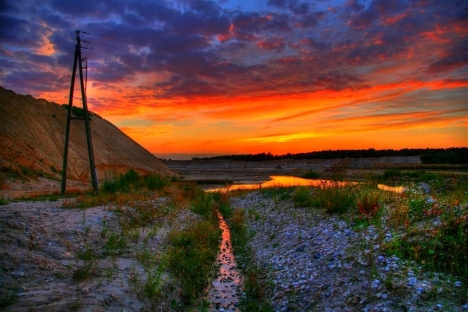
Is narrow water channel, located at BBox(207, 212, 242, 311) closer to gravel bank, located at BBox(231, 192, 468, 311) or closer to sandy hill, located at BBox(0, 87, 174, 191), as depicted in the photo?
gravel bank, located at BBox(231, 192, 468, 311)

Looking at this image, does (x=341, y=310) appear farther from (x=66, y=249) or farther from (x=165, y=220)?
(x=165, y=220)

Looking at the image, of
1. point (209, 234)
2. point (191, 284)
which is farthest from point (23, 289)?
point (209, 234)

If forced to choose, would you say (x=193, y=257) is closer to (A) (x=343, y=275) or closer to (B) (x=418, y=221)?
(A) (x=343, y=275)

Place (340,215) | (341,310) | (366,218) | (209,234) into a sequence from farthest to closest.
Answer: (209,234) → (340,215) → (366,218) → (341,310)

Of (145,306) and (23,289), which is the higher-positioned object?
(23,289)

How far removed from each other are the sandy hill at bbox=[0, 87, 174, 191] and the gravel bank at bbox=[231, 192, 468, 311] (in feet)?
94.7

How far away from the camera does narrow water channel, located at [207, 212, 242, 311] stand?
9688 mm

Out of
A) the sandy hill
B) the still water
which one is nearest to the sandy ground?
the still water

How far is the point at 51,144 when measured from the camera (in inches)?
1799

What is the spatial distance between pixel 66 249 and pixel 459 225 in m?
12.4

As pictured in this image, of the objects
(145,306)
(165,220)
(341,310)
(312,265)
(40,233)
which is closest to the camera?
(341,310)

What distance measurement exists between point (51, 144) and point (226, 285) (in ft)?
142

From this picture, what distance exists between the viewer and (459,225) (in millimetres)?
9305

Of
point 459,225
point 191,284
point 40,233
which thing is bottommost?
point 191,284
